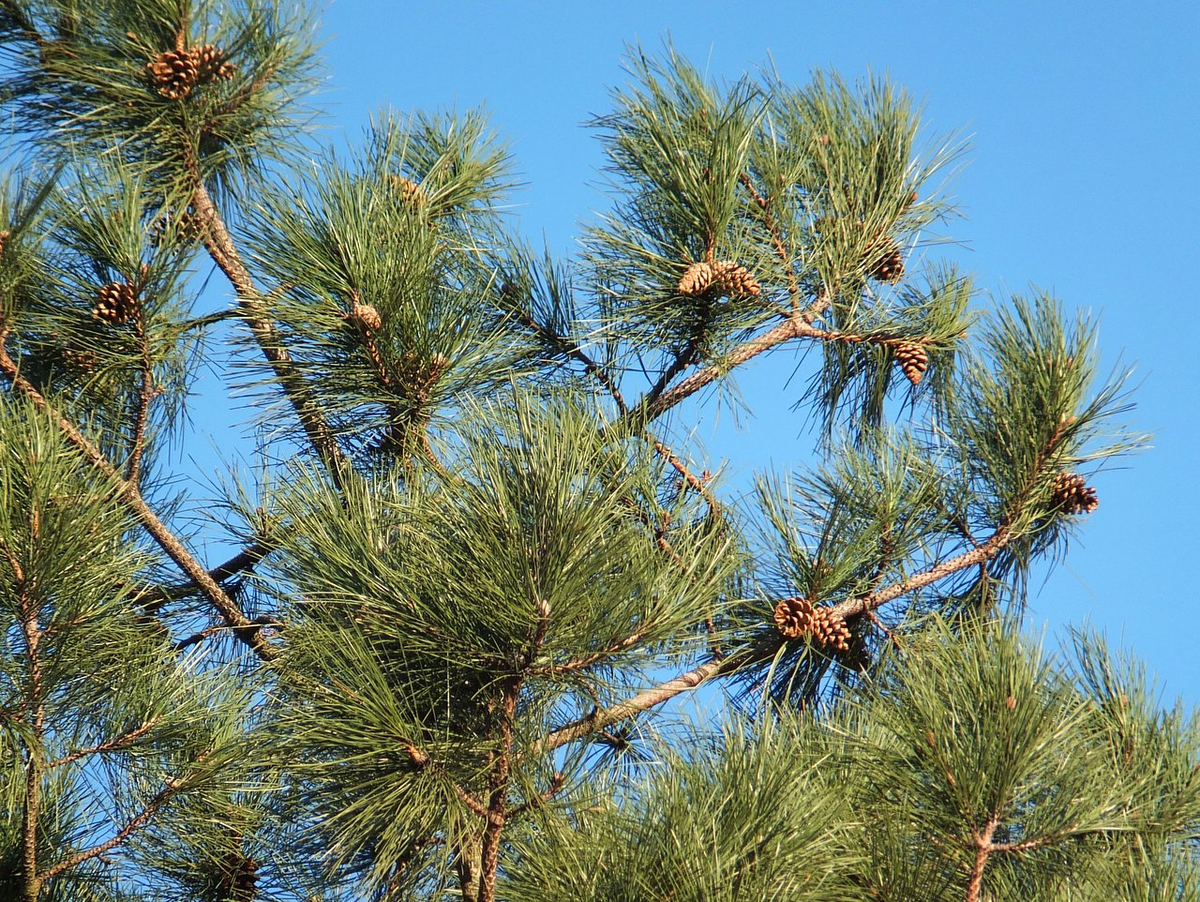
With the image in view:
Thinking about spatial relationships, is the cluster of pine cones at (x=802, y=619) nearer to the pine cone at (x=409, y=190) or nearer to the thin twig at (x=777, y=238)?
the thin twig at (x=777, y=238)

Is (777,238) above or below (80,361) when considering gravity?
above

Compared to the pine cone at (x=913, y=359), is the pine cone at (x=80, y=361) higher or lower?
lower

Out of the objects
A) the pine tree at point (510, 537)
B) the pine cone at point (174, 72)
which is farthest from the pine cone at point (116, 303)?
the pine cone at point (174, 72)

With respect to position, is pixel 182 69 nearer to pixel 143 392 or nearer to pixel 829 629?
pixel 143 392

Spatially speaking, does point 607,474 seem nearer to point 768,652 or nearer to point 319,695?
point 319,695

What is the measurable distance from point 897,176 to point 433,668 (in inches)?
41.6

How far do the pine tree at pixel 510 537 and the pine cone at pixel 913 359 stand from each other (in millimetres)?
12

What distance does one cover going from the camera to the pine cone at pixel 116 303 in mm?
1622

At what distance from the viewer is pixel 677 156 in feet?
6.06

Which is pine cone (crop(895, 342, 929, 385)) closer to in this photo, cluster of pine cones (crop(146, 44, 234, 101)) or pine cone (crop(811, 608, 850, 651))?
pine cone (crop(811, 608, 850, 651))

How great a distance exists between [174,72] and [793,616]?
1.08 m

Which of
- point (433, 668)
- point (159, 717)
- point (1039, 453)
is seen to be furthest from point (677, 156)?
point (159, 717)

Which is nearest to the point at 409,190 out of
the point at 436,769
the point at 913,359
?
the point at 913,359

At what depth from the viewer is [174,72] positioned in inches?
71.2
